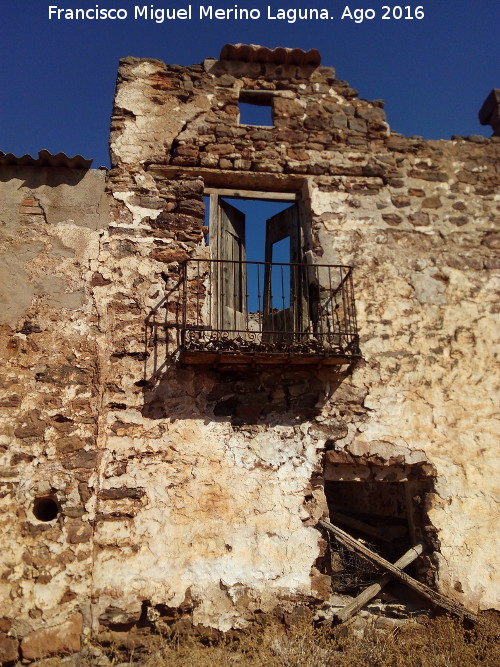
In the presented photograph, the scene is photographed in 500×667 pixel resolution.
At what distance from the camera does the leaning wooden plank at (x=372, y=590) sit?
15.1ft

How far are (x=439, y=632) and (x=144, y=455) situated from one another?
295 cm

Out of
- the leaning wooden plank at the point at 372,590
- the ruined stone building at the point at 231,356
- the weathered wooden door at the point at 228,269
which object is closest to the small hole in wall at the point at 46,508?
the ruined stone building at the point at 231,356

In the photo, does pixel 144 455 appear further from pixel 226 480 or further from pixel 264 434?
pixel 264 434

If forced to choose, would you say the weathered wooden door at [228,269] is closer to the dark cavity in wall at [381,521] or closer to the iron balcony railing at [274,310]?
the iron balcony railing at [274,310]

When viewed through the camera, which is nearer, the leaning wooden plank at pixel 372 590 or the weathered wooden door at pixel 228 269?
the leaning wooden plank at pixel 372 590

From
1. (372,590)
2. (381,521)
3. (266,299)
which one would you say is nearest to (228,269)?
(266,299)

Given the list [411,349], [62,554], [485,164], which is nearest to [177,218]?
[411,349]

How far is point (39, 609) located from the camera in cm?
425

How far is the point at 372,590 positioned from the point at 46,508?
3.03 metres

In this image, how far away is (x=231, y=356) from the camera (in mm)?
4891

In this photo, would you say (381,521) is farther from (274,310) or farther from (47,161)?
(47,161)

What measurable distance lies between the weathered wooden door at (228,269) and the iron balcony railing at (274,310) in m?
0.01

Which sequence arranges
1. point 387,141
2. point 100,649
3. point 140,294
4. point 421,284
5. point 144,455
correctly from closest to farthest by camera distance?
1. point 100,649
2. point 144,455
3. point 140,294
4. point 421,284
5. point 387,141

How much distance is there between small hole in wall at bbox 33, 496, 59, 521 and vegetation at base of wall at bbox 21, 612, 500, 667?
42.7 inches
